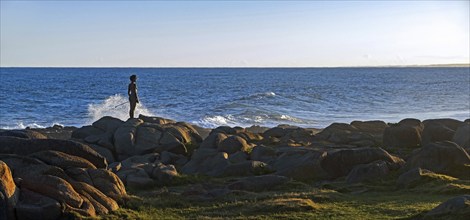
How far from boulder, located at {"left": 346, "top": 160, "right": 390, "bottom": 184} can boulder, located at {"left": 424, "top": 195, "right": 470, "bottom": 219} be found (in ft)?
22.3

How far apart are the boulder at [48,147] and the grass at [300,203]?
67.2 inches

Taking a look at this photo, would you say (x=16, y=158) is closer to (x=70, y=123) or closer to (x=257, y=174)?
(x=257, y=174)

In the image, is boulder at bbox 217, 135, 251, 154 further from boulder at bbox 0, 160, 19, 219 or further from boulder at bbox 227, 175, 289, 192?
boulder at bbox 0, 160, 19, 219

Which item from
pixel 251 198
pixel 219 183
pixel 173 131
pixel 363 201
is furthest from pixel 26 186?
pixel 173 131

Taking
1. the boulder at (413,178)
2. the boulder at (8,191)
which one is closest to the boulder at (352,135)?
the boulder at (413,178)

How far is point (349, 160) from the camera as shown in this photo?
891 inches

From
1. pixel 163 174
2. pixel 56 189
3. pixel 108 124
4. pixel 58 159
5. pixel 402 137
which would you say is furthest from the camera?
pixel 108 124

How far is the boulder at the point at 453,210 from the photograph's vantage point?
13055mm

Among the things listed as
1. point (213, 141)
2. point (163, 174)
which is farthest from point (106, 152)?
point (163, 174)

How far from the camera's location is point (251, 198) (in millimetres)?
17688

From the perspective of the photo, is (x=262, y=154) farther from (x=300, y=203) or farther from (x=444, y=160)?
(x=300, y=203)

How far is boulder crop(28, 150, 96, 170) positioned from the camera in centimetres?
1681

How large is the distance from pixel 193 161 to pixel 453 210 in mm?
13109

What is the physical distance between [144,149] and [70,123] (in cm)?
2682
